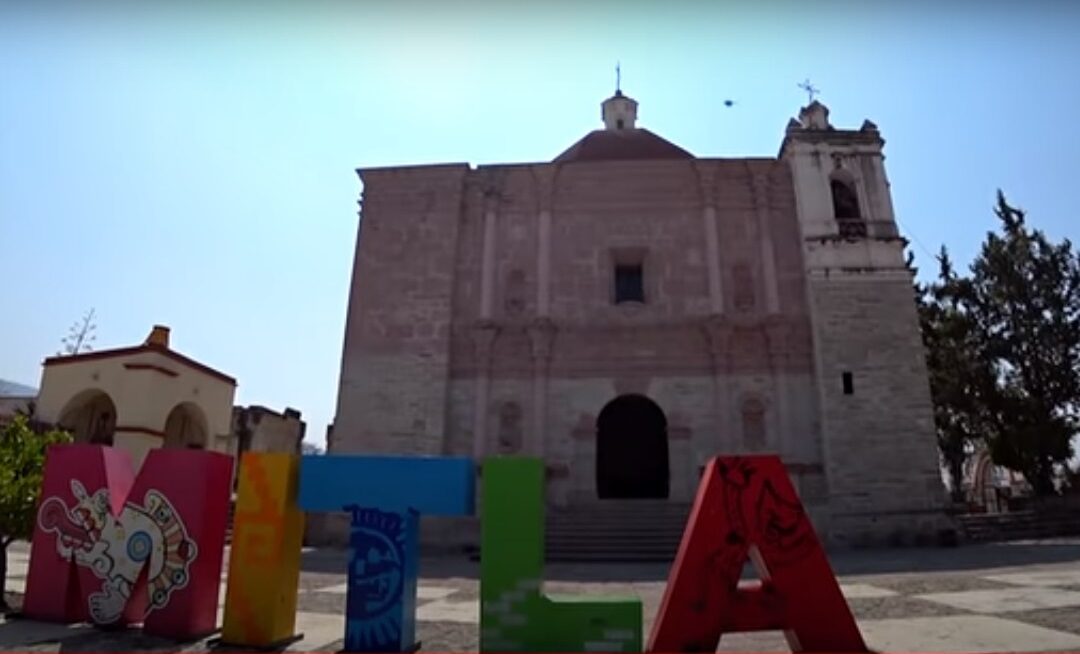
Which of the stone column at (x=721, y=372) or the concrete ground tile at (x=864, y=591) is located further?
the stone column at (x=721, y=372)

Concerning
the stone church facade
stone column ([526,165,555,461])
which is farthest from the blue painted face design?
the stone church facade

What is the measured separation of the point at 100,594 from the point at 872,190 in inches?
755

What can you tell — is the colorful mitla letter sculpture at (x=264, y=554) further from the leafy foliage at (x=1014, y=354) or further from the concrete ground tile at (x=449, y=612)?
the leafy foliage at (x=1014, y=354)

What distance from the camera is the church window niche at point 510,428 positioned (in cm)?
1761

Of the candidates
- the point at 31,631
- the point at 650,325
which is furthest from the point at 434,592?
the point at 650,325

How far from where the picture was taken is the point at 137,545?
20.5 ft

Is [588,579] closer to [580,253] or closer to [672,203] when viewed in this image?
[580,253]

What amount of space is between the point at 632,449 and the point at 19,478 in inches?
546

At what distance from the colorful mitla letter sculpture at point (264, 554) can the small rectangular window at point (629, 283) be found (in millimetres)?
14005

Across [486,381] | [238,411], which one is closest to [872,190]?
[486,381]

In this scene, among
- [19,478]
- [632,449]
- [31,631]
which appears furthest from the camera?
[632,449]

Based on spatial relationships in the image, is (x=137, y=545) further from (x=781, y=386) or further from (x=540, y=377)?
(x=781, y=386)

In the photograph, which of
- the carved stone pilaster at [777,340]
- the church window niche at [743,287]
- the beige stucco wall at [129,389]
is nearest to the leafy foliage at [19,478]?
the beige stucco wall at [129,389]

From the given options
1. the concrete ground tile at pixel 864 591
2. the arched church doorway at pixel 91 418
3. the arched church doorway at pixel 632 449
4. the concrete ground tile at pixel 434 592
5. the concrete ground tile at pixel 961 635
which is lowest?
the concrete ground tile at pixel 434 592
